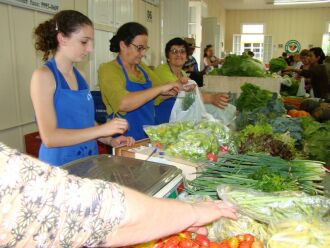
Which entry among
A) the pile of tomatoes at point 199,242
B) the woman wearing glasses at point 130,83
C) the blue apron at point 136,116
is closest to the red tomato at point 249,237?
the pile of tomatoes at point 199,242

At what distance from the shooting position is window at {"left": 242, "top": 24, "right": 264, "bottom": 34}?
14914mm

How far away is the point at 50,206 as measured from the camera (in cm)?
63

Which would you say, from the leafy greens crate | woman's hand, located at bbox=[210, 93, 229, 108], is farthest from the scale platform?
the leafy greens crate

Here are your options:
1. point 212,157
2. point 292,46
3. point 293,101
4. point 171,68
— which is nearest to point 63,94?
point 212,157

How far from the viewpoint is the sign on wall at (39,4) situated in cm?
289

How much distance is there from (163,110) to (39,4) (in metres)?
1.69

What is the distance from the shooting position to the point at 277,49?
1480 centimetres

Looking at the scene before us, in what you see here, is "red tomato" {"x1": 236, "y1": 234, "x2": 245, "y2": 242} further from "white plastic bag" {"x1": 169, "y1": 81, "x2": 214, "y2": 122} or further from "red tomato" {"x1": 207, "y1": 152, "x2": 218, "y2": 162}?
"white plastic bag" {"x1": 169, "y1": 81, "x2": 214, "y2": 122}

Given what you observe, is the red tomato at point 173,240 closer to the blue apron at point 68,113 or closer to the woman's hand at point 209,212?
the woman's hand at point 209,212

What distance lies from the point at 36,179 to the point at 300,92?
4.97m

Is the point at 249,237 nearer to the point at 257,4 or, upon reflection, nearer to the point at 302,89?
the point at 302,89

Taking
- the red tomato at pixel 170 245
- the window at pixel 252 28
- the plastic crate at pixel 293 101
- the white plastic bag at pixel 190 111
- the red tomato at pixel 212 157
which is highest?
the window at pixel 252 28

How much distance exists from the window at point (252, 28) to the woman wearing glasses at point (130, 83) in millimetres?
13944

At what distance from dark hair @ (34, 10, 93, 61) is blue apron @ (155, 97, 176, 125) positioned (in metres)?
1.39
